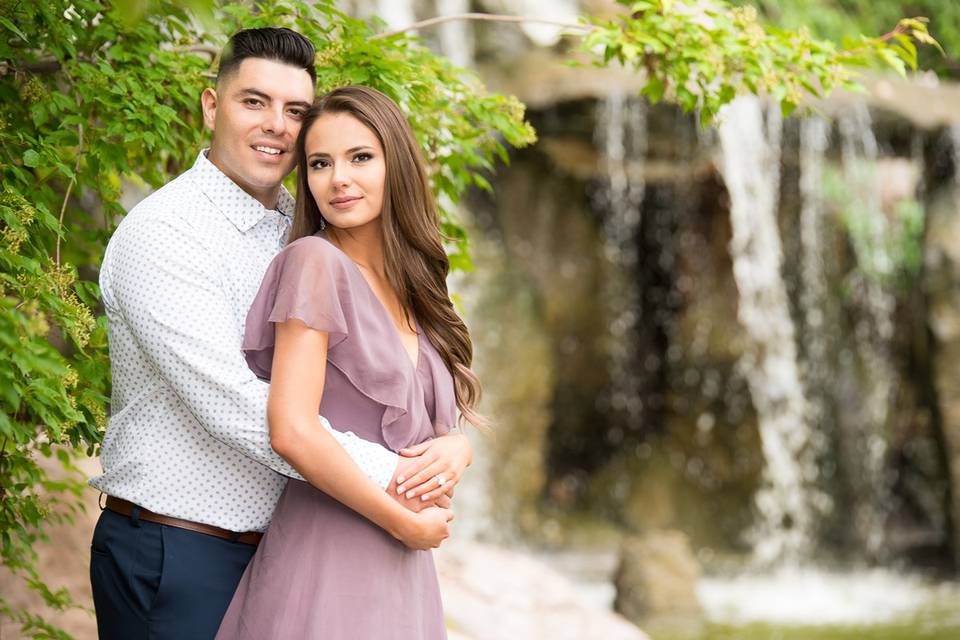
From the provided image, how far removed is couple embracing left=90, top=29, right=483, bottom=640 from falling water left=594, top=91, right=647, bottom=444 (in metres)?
6.24

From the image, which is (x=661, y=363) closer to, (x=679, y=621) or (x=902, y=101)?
(x=902, y=101)

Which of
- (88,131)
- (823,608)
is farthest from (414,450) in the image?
(823,608)

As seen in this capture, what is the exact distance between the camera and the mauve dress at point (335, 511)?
2.14 m

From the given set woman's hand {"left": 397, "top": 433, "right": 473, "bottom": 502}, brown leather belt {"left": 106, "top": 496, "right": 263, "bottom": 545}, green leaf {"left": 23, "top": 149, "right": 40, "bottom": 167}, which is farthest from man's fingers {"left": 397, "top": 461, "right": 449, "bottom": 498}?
green leaf {"left": 23, "top": 149, "right": 40, "bottom": 167}

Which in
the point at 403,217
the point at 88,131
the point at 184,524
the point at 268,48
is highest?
the point at 268,48

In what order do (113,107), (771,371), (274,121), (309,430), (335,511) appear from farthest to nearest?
(771,371) → (113,107) → (274,121) → (335,511) → (309,430)

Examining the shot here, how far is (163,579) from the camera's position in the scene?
7.36 feet

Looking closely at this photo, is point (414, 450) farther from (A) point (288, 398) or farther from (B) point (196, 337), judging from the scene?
(B) point (196, 337)

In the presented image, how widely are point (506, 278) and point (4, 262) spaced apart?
6.64m

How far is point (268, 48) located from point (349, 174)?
18.3 inches

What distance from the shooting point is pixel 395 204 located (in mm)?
2346

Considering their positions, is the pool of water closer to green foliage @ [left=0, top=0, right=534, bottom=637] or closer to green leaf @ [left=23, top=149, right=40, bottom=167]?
green foliage @ [left=0, top=0, right=534, bottom=637]

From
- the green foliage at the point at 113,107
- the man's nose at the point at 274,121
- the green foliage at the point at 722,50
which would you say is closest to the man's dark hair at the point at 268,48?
the man's nose at the point at 274,121

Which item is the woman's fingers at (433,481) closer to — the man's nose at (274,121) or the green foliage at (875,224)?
the man's nose at (274,121)
